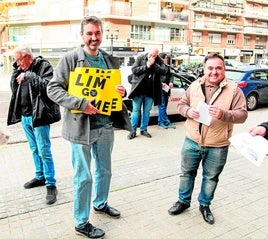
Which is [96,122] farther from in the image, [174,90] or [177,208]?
[174,90]

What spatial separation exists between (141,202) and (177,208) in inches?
19.1

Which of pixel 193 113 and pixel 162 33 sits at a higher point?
pixel 162 33

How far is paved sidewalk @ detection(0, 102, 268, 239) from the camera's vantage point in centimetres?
323

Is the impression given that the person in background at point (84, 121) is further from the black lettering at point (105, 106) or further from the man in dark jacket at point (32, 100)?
the man in dark jacket at point (32, 100)

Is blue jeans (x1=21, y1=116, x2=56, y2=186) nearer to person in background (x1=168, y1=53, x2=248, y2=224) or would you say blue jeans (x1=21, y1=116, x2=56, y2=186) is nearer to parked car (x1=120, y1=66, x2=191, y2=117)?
person in background (x1=168, y1=53, x2=248, y2=224)

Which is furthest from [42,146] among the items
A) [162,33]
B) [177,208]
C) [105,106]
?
[162,33]

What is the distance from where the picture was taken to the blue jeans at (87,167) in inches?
116

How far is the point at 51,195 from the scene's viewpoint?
3.81 meters

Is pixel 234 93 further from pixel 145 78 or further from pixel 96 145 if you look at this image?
pixel 145 78

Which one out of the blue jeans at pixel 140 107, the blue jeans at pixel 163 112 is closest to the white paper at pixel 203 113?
the blue jeans at pixel 140 107

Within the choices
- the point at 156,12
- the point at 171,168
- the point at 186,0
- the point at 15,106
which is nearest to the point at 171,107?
the point at 171,168

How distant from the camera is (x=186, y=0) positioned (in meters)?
41.2

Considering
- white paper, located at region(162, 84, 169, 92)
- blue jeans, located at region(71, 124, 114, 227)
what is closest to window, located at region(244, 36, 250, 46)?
white paper, located at region(162, 84, 169, 92)

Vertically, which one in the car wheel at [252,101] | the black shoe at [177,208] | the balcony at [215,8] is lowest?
the black shoe at [177,208]
